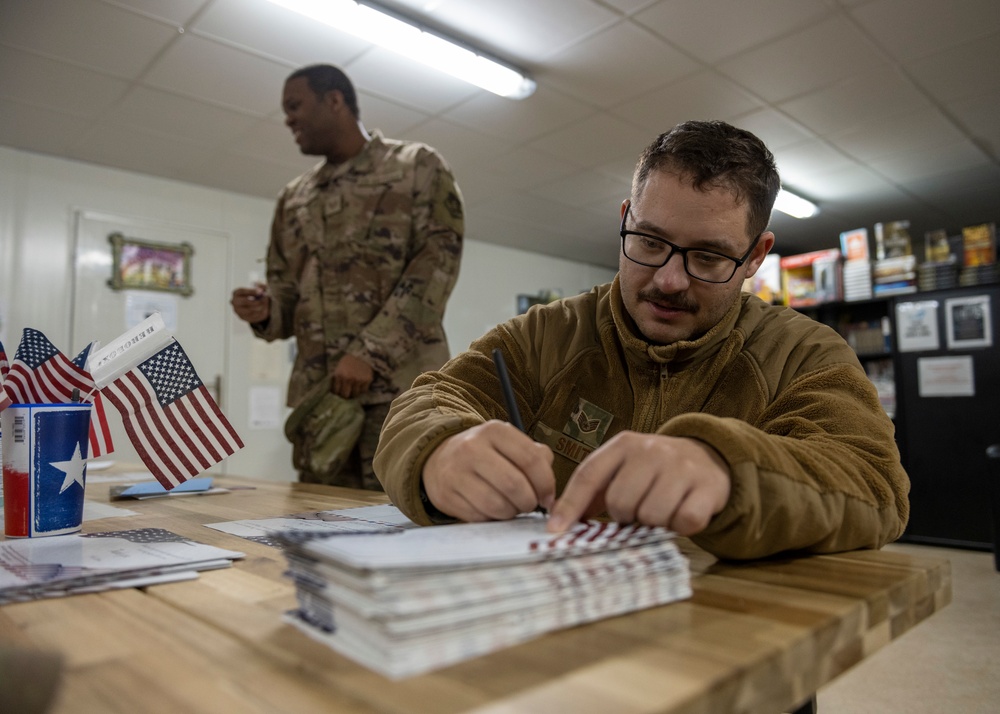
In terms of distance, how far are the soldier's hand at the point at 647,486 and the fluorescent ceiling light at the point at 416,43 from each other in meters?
2.73

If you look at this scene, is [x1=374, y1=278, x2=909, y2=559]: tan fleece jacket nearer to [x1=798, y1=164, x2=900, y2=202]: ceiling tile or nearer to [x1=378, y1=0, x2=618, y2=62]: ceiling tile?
[x1=378, y1=0, x2=618, y2=62]: ceiling tile

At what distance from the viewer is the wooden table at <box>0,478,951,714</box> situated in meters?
0.32

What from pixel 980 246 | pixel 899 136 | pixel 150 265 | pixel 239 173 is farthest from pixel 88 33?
pixel 980 246

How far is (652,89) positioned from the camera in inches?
133

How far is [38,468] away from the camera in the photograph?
756 millimetres

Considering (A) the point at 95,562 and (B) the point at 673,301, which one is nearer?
(A) the point at 95,562

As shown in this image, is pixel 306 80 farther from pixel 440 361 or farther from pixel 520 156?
pixel 520 156

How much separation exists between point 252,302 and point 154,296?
315cm

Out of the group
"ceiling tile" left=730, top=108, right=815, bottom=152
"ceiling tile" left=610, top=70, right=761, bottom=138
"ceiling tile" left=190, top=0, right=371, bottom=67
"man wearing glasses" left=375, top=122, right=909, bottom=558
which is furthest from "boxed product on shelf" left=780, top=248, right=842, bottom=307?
"man wearing glasses" left=375, top=122, right=909, bottom=558

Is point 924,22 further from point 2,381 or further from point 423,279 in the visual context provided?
point 2,381

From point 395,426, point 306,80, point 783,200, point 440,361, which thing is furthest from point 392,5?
point 783,200

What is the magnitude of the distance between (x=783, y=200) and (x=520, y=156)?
7.28ft

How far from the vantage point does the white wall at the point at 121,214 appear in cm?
398

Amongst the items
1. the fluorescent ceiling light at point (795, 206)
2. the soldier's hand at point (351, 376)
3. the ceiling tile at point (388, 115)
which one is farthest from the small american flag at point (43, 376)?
the fluorescent ceiling light at point (795, 206)
